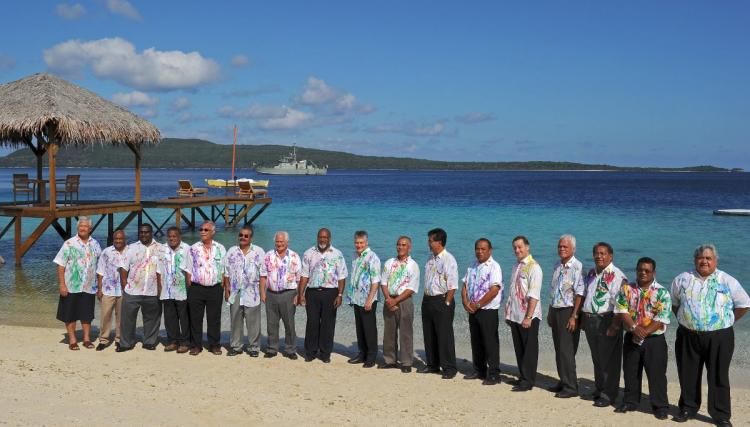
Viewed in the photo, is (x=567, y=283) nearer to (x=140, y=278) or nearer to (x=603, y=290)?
(x=603, y=290)

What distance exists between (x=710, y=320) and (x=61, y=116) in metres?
14.0

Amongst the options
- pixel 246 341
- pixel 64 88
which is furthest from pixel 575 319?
pixel 64 88

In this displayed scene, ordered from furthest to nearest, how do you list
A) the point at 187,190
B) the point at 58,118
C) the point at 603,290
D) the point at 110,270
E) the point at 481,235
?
the point at 187,190
the point at 481,235
the point at 58,118
the point at 110,270
the point at 603,290

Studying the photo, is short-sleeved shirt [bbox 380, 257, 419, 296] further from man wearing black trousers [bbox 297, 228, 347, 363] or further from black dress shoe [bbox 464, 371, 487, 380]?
black dress shoe [bbox 464, 371, 487, 380]

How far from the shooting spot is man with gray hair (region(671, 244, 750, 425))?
5.30 metres

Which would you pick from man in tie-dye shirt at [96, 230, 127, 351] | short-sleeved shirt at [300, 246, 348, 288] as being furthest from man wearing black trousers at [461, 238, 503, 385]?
man in tie-dye shirt at [96, 230, 127, 351]

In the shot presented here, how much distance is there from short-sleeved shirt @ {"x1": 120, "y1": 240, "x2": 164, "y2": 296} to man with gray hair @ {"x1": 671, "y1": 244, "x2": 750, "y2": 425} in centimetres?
513

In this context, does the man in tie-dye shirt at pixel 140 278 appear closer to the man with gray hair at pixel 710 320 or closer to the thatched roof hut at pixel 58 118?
the man with gray hair at pixel 710 320

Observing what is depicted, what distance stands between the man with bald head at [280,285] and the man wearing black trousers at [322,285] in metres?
0.09

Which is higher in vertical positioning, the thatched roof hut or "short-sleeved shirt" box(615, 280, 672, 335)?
the thatched roof hut

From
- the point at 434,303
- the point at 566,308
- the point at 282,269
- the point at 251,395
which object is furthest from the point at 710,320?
the point at 282,269

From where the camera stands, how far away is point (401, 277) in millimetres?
6738

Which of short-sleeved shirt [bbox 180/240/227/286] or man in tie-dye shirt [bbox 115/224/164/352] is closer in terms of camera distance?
short-sleeved shirt [bbox 180/240/227/286]

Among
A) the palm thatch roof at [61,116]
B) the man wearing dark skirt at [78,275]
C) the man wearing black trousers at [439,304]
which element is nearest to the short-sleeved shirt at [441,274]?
the man wearing black trousers at [439,304]
